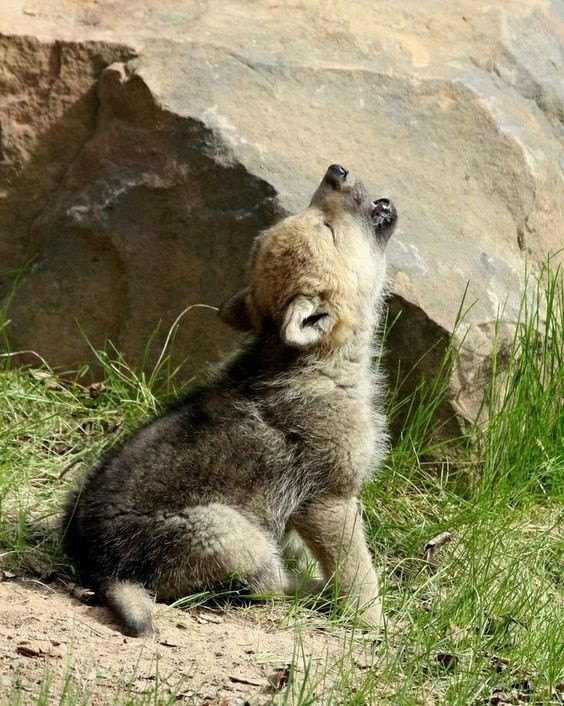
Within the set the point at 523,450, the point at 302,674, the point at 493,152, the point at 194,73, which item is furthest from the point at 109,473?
the point at 493,152

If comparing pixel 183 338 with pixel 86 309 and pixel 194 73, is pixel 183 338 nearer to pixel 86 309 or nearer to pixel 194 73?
pixel 86 309

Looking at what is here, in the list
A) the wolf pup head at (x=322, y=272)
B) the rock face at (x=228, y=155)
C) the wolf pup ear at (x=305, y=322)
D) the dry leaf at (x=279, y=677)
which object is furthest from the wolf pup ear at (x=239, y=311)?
the dry leaf at (x=279, y=677)

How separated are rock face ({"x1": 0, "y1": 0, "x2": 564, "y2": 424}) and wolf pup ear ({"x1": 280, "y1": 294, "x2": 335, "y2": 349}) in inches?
37.2

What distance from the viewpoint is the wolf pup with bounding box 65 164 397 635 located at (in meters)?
5.10

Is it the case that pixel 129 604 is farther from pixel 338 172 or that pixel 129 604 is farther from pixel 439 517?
pixel 338 172

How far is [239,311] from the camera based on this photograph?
5785 mm

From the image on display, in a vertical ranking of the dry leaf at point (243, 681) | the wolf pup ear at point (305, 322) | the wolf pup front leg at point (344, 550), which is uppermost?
the wolf pup ear at point (305, 322)

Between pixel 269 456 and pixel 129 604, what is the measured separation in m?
0.90

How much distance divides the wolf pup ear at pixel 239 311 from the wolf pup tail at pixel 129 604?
138 centimetres

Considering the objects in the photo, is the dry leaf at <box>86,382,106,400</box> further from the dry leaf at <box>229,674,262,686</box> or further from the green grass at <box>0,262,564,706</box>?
the dry leaf at <box>229,674,262,686</box>

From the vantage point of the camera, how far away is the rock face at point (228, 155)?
6.59 metres

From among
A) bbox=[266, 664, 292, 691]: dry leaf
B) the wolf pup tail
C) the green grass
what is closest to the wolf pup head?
the green grass

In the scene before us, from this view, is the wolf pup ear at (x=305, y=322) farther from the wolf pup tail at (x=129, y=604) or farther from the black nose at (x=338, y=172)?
the wolf pup tail at (x=129, y=604)

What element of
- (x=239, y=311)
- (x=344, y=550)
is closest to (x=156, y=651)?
(x=344, y=550)
